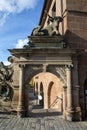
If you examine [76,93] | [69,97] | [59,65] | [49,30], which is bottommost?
[69,97]

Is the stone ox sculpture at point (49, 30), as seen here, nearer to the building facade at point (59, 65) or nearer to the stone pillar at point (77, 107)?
the building facade at point (59, 65)

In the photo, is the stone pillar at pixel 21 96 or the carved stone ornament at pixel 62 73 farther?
the carved stone ornament at pixel 62 73

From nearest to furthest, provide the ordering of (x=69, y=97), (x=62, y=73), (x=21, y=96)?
(x=69, y=97) → (x=21, y=96) → (x=62, y=73)

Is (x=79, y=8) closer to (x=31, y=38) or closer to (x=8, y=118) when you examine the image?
(x=31, y=38)


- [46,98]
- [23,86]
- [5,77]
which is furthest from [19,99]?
[46,98]

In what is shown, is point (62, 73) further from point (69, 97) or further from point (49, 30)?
point (49, 30)

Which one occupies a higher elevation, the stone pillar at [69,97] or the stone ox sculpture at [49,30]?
the stone ox sculpture at [49,30]

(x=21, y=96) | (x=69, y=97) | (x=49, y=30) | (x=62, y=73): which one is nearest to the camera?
(x=69, y=97)

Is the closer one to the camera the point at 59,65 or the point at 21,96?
the point at 21,96

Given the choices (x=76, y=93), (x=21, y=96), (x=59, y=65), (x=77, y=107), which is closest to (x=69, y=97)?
(x=76, y=93)

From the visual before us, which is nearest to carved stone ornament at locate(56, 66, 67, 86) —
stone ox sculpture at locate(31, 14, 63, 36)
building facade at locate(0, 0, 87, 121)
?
building facade at locate(0, 0, 87, 121)

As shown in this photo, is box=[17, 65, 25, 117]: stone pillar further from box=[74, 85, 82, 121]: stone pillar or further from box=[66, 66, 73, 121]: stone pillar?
box=[74, 85, 82, 121]: stone pillar

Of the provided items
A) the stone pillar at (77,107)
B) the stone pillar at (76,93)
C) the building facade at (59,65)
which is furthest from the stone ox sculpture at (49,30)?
the stone pillar at (77,107)

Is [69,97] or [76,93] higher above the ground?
[76,93]
